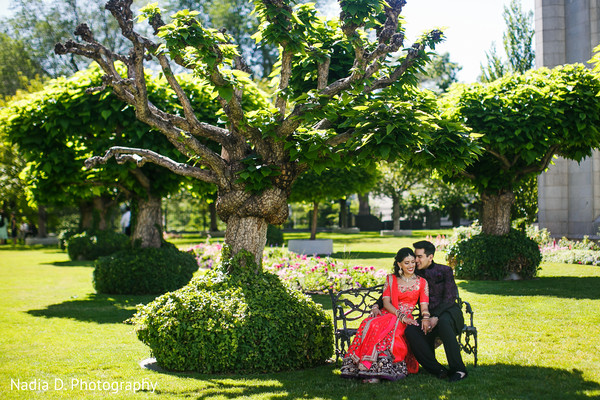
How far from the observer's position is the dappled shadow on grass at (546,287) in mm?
12359

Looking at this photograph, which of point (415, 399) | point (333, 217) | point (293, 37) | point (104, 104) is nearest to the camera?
point (415, 399)

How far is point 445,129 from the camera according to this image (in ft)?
24.0

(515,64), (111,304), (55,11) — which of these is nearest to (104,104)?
(111,304)

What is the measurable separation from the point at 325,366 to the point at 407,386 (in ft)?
4.47

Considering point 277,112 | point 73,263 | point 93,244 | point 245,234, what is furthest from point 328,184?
point 277,112

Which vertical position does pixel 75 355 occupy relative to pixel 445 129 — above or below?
below

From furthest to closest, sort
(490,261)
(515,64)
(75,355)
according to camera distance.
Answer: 1. (515,64)
2. (490,261)
3. (75,355)

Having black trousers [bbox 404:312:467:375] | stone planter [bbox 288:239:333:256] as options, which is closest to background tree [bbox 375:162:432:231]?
stone planter [bbox 288:239:333:256]

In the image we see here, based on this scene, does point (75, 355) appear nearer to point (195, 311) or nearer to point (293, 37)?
point (195, 311)

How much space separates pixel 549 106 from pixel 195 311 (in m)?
10.1

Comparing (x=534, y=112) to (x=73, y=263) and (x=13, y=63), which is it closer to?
(x=73, y=263)

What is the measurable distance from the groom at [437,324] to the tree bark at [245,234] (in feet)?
6.31

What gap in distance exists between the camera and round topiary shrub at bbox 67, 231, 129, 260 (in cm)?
2634

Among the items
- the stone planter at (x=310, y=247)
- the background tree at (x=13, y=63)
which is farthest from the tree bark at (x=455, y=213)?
the background tree at (x=13, y=63)
